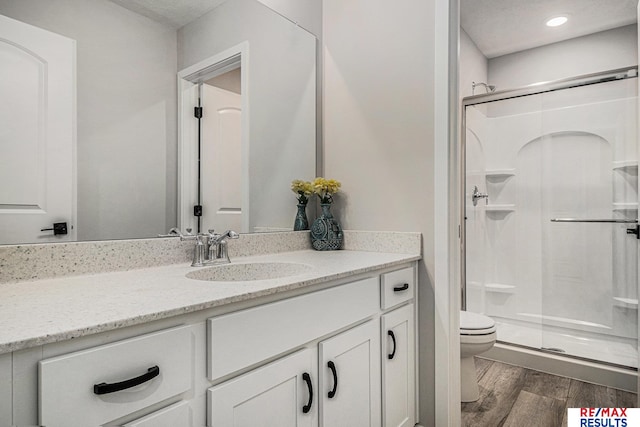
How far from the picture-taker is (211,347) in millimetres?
814

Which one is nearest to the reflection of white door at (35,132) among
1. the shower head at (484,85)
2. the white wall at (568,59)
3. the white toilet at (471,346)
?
the white toilet at (471,346)

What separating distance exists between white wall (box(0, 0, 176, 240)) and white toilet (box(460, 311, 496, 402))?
62.6 inches

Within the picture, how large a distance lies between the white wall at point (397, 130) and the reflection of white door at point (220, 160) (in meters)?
0.57

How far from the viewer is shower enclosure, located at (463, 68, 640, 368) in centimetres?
258

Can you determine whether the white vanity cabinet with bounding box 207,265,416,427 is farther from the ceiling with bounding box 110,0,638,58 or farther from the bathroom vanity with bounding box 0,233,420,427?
the ceiling with bounding box 110,0,638,58

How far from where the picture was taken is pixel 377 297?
1.39 meters

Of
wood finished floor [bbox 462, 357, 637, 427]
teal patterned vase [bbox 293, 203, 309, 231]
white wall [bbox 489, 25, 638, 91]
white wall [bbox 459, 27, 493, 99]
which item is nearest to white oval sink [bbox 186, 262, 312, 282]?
teal patterned vase [bbox 293, 203, 309, 231]

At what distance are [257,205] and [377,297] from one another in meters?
0.73

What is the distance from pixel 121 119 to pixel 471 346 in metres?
1.93

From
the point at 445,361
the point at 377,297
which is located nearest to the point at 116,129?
the point at 377,297

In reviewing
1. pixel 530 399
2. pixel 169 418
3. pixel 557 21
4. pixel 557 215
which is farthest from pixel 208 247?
pixel 557 21

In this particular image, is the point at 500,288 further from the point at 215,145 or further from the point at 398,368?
the point at 215,145

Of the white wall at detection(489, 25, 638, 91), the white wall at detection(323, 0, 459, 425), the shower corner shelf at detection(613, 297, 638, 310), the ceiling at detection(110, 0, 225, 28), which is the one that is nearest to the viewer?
the ceiling at detection(110, 0, 225, 28)

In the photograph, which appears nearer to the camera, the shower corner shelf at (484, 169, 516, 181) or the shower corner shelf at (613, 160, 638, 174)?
the shower corner shelf at (613, 160, 638, 174)
